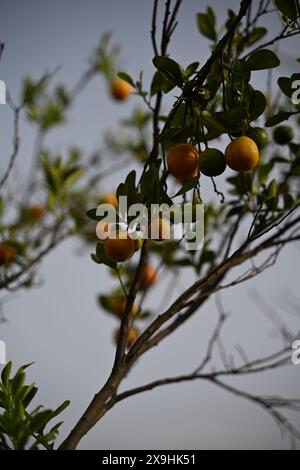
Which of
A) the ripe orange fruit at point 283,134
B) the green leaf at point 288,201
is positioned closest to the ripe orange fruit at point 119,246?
the green leaf at point 288,201

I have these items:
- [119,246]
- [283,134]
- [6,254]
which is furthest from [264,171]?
[6,254]

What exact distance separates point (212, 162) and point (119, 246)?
20 centimetres

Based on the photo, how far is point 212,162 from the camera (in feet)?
2.26

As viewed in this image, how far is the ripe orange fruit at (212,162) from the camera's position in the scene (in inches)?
27.1

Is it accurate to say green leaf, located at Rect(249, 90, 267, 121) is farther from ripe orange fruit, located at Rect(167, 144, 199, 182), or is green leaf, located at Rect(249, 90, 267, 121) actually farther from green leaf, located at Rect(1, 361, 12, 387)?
green leaf, located at Rect(1, 361, 12, 387)

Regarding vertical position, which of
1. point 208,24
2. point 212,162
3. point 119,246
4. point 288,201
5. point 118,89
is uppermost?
point 118,89

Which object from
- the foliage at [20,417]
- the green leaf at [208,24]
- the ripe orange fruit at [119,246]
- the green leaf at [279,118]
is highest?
the green leaf at [208,24]

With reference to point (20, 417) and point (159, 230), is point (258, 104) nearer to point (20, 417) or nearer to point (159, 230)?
point (159, 230)

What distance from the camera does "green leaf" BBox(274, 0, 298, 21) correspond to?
747 mm

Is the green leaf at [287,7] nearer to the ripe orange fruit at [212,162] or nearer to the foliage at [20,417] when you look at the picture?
the ripe orange fruit at [212,162]

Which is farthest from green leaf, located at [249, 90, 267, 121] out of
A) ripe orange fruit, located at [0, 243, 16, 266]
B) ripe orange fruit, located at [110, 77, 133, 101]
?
ripe orange fruit, located at [110, 77, 133, 101]

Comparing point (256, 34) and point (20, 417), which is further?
point (256, 34)

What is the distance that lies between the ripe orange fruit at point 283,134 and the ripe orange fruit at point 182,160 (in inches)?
21.2
